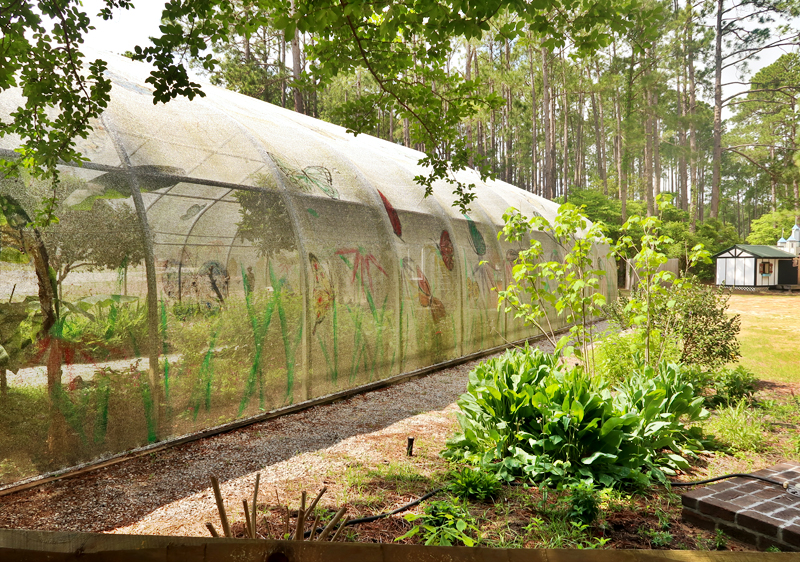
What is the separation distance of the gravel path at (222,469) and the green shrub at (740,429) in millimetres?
2479

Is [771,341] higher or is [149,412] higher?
[149,412]

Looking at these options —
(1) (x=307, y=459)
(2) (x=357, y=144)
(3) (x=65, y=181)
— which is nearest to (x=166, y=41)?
(3) (x=65, y=181)

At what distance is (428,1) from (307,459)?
3.44m

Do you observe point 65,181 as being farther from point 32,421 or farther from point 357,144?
point 357,144

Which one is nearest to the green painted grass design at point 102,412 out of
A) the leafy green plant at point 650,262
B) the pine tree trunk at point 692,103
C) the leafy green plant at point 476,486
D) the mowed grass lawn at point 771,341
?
the leafy green plant at point 476,486

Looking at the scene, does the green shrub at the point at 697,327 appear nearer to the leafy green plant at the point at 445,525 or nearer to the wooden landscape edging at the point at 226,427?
the wooden landscape edging at the point at 226,427

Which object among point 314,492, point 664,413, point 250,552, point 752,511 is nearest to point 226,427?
point 314,492

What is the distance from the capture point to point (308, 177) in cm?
614

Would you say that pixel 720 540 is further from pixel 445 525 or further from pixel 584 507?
pixel 445 525

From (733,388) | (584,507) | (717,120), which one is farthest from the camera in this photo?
(717,120)

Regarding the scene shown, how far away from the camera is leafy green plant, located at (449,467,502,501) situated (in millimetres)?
3428

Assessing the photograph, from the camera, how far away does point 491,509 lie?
3.31m

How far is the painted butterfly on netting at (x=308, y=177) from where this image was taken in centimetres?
586

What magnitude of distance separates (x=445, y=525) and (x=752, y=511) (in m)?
1.69
